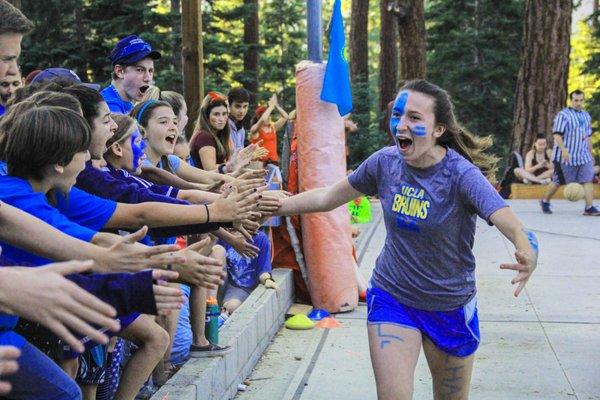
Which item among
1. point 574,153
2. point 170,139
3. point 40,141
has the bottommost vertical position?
point 574,153

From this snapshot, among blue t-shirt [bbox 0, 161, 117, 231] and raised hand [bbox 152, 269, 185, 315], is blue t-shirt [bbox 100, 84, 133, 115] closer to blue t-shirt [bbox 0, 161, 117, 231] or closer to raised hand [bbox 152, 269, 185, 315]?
blue t-shirt [bbox 0, 161, 117, 231]

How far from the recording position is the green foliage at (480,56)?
1208 inches

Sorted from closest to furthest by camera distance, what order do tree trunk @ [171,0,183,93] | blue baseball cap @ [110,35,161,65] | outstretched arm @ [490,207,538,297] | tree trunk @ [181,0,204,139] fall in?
outstretched arm @ [490,207,538,297]
blue baseball cap @ [110,35,161,65]
tree trunk @ [181,0,204,139]
tree trunk @ [171,0,183,93]

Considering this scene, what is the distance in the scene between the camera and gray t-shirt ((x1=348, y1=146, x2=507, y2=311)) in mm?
4340

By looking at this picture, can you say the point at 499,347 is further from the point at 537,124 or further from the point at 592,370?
the point at 537,124

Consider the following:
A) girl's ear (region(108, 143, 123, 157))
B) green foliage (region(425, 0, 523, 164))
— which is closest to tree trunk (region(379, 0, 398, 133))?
green foliage (region(425, 0, 523, 164))

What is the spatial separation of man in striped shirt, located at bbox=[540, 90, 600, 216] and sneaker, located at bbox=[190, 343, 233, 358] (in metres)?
11.1

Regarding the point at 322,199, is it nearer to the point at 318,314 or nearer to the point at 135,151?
the point at 135,151

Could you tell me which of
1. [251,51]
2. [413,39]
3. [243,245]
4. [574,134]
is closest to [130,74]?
[243,245]

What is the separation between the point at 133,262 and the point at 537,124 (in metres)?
18.9

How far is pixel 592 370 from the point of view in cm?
648

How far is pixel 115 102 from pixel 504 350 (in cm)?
355

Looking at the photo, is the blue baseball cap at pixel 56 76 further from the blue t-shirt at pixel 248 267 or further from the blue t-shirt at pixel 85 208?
the blue t-shirt at pixel 248 267

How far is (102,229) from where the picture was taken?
4.18 metres
